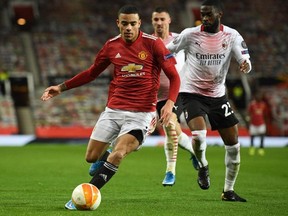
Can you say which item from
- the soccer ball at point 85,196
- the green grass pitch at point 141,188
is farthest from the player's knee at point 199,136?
the soccer ball at point 85,196

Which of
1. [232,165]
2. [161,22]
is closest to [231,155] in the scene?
[232,165]

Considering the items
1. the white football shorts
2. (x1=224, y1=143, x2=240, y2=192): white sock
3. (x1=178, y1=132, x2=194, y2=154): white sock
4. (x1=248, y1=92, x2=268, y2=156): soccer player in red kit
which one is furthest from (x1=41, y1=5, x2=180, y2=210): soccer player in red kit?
the white football shorts

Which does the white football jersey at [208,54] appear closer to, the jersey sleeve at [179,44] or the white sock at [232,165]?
the jersey sleeve at [179,44]

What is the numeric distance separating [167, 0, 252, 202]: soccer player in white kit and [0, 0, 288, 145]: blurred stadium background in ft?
56.2

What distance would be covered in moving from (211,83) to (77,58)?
965 inches

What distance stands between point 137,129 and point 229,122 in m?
1.64

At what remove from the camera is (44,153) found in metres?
20.6

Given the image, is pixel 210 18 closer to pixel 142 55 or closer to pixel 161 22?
pixel 142 55

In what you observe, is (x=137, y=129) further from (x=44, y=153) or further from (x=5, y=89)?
(x=5, y=89)

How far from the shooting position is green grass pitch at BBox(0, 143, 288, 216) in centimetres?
802

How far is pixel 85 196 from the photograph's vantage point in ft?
24.5

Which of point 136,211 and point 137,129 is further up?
point 137,129

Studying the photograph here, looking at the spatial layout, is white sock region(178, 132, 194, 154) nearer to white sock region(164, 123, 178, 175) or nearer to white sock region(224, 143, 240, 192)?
white sock region(164, 123, 178, 175)

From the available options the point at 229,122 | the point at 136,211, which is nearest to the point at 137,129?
the point at 136,211
